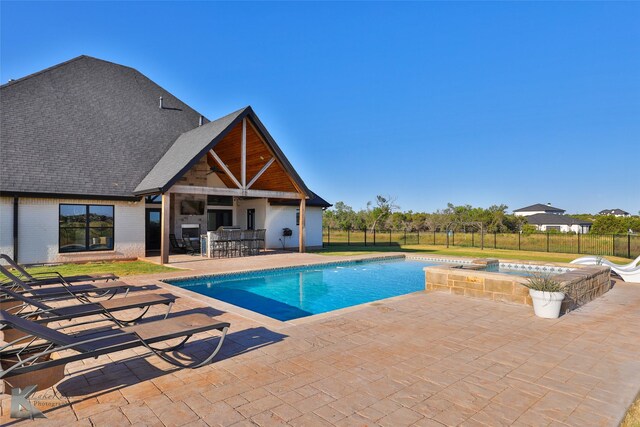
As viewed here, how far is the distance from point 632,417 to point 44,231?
1701 centimetres

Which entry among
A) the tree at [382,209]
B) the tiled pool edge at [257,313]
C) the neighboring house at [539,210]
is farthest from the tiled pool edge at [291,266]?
the neighboring house at [539,210]

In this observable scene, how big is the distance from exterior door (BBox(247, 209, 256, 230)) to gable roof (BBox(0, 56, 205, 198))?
5790 millimetres

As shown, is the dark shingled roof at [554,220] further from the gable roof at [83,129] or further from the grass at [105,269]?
the grass at [105,269]

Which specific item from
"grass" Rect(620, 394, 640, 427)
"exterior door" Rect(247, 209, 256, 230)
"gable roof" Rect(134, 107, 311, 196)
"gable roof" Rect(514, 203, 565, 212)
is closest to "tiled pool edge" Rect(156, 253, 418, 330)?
"grass" Rect(620, 394, 640, 427)

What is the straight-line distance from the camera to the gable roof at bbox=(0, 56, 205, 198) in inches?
553

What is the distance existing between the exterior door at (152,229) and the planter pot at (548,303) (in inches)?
647

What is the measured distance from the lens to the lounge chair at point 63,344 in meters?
3.08

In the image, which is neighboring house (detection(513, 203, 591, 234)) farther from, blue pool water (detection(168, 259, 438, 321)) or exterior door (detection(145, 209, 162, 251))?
exterior door (detection(145, 209, 162, 251))

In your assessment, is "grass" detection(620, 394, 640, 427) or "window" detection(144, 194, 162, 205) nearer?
"grass" detection(620, 394, 640, 427)

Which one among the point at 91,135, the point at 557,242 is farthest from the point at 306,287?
the point at 557,242

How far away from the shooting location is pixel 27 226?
13469 millimetres

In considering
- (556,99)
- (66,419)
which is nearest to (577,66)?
(556,99)

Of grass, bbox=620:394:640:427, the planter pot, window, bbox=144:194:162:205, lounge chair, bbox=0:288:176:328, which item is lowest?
grass, bbox=620:394:640:427

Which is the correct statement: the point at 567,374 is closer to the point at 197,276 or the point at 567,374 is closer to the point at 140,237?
the point at 197,276
